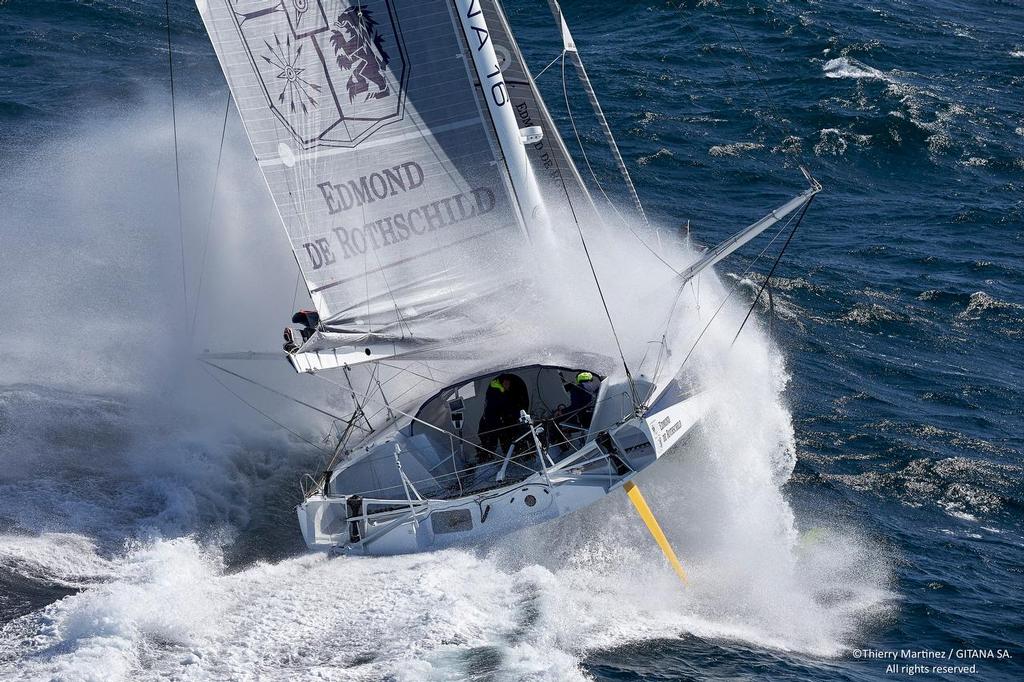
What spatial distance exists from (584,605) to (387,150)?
21.8 ft

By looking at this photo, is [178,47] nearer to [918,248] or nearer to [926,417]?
[918,248]

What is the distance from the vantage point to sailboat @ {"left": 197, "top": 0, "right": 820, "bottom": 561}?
46.9 feet

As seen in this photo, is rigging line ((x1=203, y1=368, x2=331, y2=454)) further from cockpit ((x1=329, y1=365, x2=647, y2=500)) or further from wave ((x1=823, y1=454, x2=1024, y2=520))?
wave ((x1=823, y1=454, x2=1024, y2=520))

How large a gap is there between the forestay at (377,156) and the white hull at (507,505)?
2691mm

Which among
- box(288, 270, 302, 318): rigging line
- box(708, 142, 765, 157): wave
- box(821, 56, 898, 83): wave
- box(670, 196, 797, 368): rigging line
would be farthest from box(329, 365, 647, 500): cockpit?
box(821, 56, 898, 83): wave

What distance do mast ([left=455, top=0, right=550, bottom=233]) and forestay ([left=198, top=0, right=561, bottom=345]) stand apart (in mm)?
122

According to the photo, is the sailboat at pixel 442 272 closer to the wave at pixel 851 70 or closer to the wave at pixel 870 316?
the wave at pixel 870 316

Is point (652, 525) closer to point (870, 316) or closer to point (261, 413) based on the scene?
point (261, 413)

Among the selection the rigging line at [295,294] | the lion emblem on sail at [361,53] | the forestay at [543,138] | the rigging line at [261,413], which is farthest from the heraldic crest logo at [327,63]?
the rigging line at [261,413]

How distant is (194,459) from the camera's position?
640 inches

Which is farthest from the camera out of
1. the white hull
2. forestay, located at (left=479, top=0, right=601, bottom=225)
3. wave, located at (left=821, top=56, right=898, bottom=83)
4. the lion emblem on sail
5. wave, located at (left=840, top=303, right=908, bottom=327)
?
wave, located at (left=821, top=56, right=898, bottom=83)

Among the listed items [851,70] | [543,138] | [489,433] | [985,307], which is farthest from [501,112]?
[851,70]

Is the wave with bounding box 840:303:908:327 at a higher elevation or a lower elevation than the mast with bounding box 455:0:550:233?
lower

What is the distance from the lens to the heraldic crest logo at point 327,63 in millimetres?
14281
